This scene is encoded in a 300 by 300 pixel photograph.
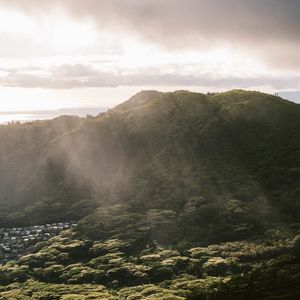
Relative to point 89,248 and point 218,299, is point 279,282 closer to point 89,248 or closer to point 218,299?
point 218,299

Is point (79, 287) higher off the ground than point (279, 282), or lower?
lower

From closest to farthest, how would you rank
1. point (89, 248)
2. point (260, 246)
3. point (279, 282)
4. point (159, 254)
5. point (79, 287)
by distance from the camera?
1. point (279, 282)
2. point (79, 287)
3. point (260, 246)
4. point (159, 254)
5. point (89, 248)

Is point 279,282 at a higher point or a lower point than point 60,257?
higher

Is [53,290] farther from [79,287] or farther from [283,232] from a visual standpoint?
[283,232]

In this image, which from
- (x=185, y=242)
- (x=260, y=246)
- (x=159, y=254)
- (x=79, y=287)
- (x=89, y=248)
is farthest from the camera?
(x=89, y=248)

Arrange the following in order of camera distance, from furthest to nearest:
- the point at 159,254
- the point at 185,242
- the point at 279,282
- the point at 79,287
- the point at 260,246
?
the point at 185,242, the point at 159,254, the point at 260,246, the point at 79,287, the point at 279,282

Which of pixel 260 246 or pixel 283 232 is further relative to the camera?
pixel 283 232

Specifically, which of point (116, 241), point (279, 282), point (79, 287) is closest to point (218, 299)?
point (279, 282)

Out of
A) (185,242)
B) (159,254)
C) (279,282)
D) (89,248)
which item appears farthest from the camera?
(89,248)

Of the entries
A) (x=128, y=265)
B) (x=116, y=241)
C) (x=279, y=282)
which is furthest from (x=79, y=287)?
(x=279, y=282)
